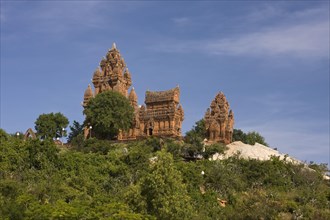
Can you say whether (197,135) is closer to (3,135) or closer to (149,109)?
(149,109)

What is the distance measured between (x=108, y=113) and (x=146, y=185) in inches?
1226

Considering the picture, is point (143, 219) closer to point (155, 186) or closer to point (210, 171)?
point (155, 186)

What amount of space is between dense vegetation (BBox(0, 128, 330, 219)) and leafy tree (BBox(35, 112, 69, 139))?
9.91m

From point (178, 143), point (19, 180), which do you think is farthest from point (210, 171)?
point (19, 180)

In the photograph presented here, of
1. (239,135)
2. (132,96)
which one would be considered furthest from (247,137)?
(132,96)

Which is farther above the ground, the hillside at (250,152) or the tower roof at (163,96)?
the tower roof at (163,96)

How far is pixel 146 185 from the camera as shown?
32562 millimetres

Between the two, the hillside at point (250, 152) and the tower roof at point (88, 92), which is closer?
the hillside at point (250, 152)

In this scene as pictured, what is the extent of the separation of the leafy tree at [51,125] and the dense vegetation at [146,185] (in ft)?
32.5

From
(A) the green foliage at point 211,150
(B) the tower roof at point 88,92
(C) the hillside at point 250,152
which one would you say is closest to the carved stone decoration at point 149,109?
(B) the tower roof at point 88,92

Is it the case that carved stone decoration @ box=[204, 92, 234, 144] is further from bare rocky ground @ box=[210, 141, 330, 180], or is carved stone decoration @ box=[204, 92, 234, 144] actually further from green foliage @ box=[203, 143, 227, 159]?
green foliage @ box=[203, 143, 227, 159]

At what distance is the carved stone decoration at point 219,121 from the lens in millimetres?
64000

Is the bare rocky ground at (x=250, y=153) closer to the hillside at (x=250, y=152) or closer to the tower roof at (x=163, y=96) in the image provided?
the hillside at (x=250, y=152)

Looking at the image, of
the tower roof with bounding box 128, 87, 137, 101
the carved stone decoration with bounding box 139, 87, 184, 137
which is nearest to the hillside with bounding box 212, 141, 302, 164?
the carved stone decoration with bounding box 139, 87, 184, 137
